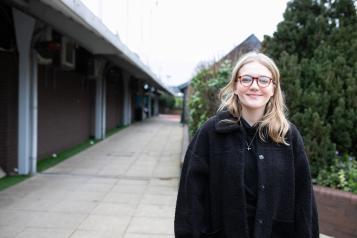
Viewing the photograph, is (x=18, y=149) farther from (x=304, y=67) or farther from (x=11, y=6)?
(x=304, y=67)

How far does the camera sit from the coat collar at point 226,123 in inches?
85.5

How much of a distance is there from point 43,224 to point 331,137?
3836 mm

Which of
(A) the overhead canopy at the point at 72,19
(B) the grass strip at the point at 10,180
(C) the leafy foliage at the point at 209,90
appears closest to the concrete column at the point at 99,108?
(A) the overhead canopy at the point at 72,19

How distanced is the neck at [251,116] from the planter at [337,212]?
2767 millimetres

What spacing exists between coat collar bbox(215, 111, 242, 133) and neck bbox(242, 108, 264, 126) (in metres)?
0.06

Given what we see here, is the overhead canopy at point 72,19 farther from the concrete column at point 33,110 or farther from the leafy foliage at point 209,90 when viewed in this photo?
the leafy foliage at point 209,90

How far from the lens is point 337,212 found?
15.3 ft

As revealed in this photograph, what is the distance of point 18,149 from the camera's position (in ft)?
26.4

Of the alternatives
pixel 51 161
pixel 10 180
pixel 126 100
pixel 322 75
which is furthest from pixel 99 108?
pixel 322 75

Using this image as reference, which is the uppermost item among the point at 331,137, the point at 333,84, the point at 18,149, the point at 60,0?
the point at 60,0

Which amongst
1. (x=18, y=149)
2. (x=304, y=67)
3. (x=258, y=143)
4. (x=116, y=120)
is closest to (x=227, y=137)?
(x=258, y=143)

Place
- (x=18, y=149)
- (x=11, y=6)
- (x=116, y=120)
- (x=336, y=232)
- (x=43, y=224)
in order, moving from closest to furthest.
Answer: (x=336, y=232) < (x=43, y=224) < (x=11, y=6) < (x=18, y=149) < (x=116, y=120)

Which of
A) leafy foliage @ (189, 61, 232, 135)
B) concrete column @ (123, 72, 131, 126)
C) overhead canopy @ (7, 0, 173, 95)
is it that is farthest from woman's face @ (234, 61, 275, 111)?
concrete column @ (123, 72, 131, 126)

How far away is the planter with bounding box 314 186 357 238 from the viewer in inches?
179
